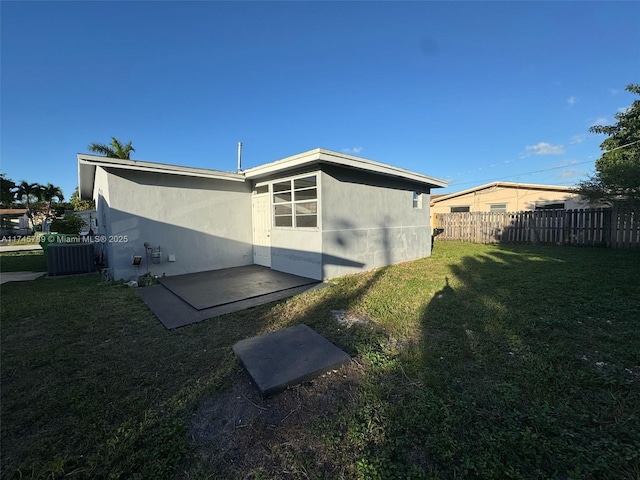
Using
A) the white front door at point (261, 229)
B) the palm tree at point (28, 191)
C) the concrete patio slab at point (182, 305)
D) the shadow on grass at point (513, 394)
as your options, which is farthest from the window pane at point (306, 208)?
the palm tree at point (28, 191)

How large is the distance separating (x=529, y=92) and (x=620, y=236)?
6.41m

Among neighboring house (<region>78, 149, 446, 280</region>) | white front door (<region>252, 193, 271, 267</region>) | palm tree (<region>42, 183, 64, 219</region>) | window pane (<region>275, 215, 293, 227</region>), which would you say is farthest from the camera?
palm tree (<region>42, 183, 64, 219</region>)

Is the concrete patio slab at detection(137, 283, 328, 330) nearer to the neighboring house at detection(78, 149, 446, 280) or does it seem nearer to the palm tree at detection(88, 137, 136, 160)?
the neighboring house at detection(78, 149, 446, 280)

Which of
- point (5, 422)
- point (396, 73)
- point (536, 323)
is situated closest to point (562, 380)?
point (536, 323)

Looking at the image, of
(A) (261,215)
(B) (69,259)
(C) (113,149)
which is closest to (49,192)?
(C) (113,149)

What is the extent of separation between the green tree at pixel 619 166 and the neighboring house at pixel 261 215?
5.17 metres

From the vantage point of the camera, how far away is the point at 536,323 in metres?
3.38

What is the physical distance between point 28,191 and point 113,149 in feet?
73.3

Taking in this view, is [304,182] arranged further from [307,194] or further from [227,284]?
[227,284]

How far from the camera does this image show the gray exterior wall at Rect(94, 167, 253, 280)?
239 inches

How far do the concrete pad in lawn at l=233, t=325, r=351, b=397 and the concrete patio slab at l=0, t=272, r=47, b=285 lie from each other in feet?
24.7

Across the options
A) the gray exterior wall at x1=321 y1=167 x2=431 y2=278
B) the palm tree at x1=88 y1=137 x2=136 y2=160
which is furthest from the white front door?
the palm tree at x1=88 y1=137 x2=136 y2=160

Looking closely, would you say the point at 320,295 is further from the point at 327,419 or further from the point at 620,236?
the point at 620,236

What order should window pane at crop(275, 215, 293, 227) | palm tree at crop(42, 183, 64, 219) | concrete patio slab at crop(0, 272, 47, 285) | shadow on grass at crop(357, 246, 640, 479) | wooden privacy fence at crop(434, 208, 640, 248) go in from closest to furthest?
shadow on grass at crop(357, 246, 640, 479) → concrete patio slab at crop(0, 272, 47, 285) → window pane at crop(275, 215, 293, 227) → wooden privacy fence at crop(434, 208, 640, 248) → palm tree at crop(42, 183, 64, 219)
